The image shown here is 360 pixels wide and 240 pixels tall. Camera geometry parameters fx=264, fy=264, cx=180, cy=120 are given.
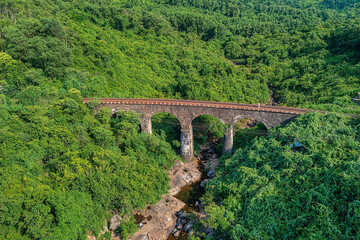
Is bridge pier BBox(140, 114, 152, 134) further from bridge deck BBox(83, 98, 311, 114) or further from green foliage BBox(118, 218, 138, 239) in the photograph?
green foliage BBox(118, 218, 138, 239)

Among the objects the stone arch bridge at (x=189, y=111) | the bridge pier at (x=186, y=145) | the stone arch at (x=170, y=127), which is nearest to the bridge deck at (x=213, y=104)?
the stone arch bridge at (x=189, y=111)

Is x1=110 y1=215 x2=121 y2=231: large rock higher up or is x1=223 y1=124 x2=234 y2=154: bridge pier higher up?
x1=223 y1=124 x2=234 y2=154: bridge pier

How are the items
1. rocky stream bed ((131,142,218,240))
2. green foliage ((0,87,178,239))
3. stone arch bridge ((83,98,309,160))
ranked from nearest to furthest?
green foliage ((0,87,178,239)) < rocky stream bed ((131,142,218,240)) < stone arch bridge ((83,98,309,160))

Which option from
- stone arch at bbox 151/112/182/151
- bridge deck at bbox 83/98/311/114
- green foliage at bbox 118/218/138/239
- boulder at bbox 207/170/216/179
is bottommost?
boulder at bbox 207/170/216/179

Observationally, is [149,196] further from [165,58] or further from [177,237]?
[165,58]

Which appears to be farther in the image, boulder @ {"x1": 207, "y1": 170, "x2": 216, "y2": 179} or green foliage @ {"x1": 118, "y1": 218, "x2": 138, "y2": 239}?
boulder @ {"x1": 207, "y1": 170, "x2": 216, "y2": 179}

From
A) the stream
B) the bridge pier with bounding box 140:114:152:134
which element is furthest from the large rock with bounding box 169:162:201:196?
the bridge pier with bounding box 140:114:152:134

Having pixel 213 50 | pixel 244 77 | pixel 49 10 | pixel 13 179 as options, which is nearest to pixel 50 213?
pixel 13 179

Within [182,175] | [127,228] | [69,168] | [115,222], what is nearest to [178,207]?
[182,175]

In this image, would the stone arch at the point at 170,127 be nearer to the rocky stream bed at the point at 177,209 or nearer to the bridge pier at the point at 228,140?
the rocky stream bed at the point at 177,209

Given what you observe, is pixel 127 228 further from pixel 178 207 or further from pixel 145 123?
pixel 145 123
